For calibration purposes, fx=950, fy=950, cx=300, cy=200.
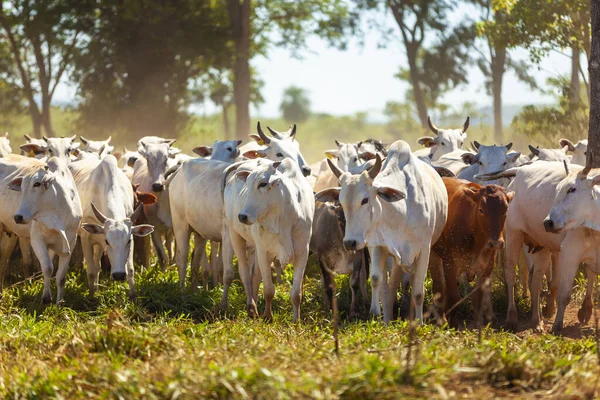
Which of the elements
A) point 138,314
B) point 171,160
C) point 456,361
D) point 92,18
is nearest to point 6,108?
point 92,18

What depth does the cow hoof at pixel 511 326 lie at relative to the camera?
9.19 meters

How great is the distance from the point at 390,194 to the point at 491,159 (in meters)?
3.87

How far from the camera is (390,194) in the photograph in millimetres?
8031

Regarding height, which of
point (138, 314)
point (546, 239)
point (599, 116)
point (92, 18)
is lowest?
point (138, 314)

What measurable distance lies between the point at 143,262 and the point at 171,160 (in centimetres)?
181

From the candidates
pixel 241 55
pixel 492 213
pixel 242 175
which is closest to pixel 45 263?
pixel 242 175

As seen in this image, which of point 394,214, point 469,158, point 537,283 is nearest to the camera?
point 394,214

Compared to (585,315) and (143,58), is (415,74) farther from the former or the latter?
(585,315)

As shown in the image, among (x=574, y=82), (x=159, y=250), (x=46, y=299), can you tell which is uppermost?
(x=574, y=82)

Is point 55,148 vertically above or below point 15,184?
above

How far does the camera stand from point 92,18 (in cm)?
2850

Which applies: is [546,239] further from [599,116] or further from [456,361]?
[456,361]

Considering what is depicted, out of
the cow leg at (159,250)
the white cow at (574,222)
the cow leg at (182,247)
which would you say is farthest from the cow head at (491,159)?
the cow leg at (159,250)

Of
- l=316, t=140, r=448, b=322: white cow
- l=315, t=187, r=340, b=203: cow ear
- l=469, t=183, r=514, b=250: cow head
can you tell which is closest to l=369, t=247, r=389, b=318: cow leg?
l=316, t=140, r=448, b=322: white cow
